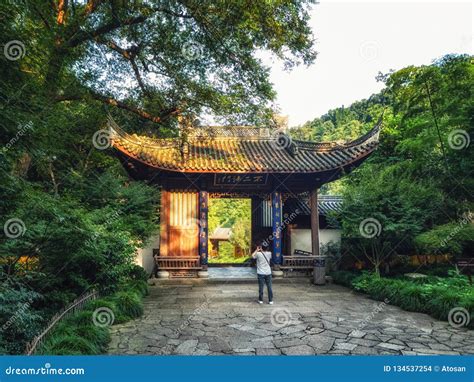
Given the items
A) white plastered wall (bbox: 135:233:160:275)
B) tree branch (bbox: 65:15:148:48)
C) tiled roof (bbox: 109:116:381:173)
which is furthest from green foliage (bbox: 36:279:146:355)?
tree branch (bbox: 65:15:148:48)

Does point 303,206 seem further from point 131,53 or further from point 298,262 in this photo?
point 131,53

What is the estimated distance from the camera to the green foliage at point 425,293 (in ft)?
19.3

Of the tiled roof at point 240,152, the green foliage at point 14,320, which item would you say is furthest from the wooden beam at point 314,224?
the green foliage at point 14,320

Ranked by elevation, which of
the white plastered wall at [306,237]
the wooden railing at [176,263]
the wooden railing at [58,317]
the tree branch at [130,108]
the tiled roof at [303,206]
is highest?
the tree branch at [130,108]

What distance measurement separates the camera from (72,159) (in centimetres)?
1125

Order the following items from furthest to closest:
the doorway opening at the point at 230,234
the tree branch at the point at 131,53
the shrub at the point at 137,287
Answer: the doorway opening at the point at 230,234
the tree branch at the point at 131,53
the shrub at the point at 137,287

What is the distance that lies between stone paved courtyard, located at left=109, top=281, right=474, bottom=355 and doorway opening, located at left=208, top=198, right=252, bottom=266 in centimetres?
818

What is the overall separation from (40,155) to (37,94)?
653 mm

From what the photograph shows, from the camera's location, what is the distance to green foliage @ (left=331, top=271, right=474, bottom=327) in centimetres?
589

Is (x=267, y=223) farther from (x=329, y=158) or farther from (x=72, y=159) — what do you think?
(x=72, y=159)

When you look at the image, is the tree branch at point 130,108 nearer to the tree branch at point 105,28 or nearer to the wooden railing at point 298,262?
the tree branch at point 105,28

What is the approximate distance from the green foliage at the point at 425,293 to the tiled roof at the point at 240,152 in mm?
4074

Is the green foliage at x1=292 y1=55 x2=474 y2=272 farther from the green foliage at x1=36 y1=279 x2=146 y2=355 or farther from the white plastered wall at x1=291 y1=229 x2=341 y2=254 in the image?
the green foliage at x1=36 y1=279 x2=146 y2=355

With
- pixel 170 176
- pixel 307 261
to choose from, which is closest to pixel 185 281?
pixel 170 176
